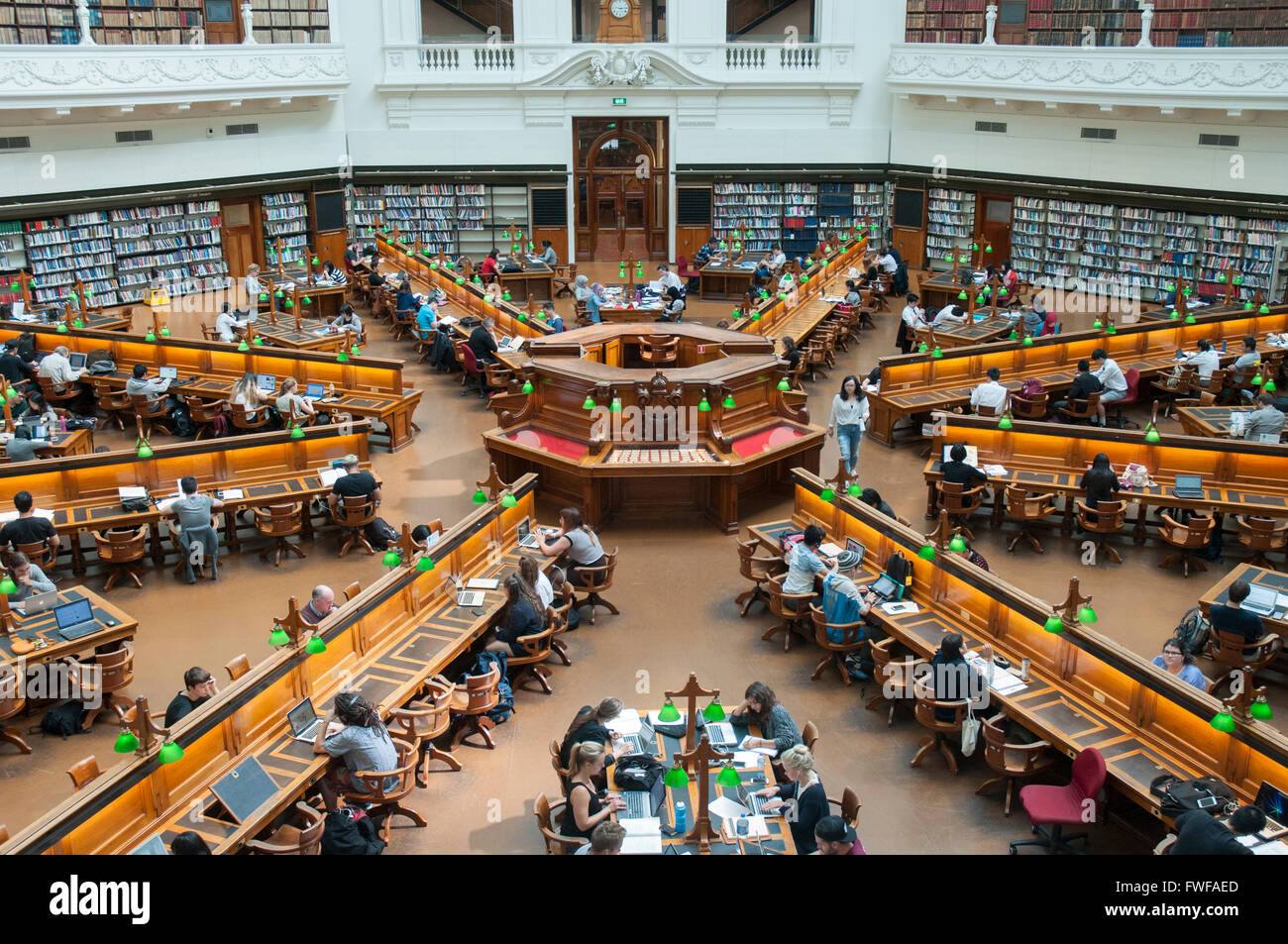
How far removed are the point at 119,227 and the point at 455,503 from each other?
11518 mm

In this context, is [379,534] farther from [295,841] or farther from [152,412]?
[295,841]

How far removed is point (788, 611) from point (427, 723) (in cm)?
309

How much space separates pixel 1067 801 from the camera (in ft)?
22.9

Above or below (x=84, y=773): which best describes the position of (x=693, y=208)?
above

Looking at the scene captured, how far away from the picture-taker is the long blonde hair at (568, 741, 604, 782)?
6508 millimetres

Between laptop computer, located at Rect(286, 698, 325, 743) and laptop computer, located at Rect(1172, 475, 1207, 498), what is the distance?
317 inches

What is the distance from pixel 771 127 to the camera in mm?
23750

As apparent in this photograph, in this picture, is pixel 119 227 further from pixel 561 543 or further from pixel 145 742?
pixel 145 742

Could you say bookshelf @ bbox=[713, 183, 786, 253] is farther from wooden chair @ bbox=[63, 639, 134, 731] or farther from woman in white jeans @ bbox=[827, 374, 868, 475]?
wooden chair @ bbox=[63, 639, 134, 731]

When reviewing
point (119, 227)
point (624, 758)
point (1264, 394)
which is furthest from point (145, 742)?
point (119, 227)

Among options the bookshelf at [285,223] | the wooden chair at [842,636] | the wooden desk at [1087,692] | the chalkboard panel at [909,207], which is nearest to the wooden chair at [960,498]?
the wooden desk at [1087,692]

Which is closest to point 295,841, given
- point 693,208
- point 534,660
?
point 534,660

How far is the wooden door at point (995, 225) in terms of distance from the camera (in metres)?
22.5

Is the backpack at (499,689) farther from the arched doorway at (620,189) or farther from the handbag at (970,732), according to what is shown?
the arched doorway at (620,189)
